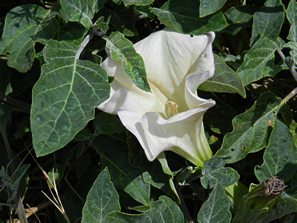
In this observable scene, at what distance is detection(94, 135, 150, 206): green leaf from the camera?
1.23m

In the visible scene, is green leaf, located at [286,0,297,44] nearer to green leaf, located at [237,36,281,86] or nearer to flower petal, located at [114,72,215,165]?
green leaf, located at [237,36,281,86]

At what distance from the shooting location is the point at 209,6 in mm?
1196

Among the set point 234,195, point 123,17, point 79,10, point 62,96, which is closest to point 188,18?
point 123,17

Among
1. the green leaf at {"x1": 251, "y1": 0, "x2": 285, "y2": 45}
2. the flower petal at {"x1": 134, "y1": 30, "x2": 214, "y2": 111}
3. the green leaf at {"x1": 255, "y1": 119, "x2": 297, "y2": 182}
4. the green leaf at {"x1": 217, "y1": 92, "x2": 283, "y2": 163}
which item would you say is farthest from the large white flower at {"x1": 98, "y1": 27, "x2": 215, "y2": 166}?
the green leaf at {"x1": 251, "y1": 0, "x2": 285, "y2": 45}

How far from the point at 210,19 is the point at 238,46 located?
15.4 inches

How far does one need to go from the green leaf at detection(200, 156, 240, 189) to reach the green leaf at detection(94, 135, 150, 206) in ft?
0.65

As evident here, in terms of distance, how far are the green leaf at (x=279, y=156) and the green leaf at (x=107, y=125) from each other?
0.50 meters

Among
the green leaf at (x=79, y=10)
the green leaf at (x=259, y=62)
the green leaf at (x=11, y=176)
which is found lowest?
the green leaf at (x=11, y=176)

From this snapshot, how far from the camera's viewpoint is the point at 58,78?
107 centimetres

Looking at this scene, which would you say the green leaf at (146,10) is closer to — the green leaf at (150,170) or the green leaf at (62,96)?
the green leaf at (62,96)

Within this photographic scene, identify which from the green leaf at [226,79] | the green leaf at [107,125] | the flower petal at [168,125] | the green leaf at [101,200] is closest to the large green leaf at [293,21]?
the green leaf at [226,79]

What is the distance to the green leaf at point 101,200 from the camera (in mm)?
1107

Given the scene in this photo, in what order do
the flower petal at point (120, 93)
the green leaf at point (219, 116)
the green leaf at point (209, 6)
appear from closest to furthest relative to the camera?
1. the flower petal at point (120, 93)
2. the green leaf at point (209, 6)
3. the green leaf at point (219, 116)

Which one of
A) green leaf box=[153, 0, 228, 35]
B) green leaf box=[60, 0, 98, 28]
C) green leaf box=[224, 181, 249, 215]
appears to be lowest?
green leaf box=[224, 181, 249, 215]
